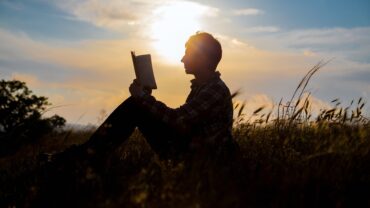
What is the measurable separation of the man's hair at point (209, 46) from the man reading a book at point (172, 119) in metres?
0.09

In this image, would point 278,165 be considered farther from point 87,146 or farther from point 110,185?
point 87,146

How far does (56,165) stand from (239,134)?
2405 mm

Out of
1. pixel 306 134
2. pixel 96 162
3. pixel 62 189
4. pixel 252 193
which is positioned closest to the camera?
pixel 252 193

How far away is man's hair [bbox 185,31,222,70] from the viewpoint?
6.04 m

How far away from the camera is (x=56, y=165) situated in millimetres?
5492

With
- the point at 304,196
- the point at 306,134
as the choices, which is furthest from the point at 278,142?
the point at 304,196

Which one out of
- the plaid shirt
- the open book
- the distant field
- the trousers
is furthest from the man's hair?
the distant field

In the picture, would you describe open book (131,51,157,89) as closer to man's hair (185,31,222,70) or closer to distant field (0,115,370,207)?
man's hair (185,31,222,70)

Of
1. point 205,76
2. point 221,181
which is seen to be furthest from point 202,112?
point 221,181

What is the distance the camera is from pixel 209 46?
19.9 feet

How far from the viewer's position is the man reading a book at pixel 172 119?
5.59m

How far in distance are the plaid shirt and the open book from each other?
14 centimetres

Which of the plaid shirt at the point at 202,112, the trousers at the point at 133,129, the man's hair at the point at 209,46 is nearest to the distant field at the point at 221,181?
the trousers at the point at 133,129

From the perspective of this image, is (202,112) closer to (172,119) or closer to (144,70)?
(172,119)
